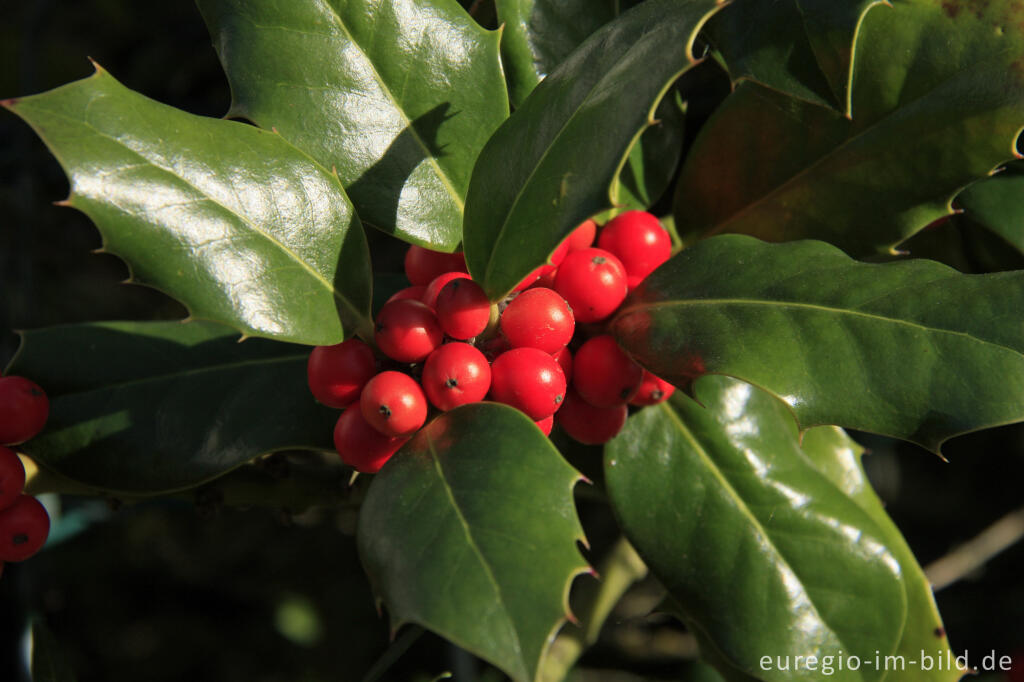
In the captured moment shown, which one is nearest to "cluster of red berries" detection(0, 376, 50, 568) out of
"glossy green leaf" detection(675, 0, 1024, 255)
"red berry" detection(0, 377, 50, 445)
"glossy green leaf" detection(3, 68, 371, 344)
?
"red berry" detection(0, 377, 50, 445)

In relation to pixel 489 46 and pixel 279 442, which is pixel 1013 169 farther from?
pixel 279 442

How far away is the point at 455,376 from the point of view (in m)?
0.95

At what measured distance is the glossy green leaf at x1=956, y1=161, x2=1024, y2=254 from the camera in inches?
50.4

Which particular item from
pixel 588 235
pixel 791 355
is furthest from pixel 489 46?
pixel 791 355

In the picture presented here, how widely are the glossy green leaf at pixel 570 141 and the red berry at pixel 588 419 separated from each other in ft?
0.65

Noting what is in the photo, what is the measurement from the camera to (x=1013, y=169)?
52.6 inches

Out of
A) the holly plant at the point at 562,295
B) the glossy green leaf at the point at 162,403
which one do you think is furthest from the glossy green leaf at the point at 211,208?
the glossy green leaf at the point at 162,403

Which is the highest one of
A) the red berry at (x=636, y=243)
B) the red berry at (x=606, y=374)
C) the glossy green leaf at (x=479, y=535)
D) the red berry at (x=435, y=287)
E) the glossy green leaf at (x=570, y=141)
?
the glossy green leaf at (x=570, y=141)

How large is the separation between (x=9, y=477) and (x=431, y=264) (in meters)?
0.60

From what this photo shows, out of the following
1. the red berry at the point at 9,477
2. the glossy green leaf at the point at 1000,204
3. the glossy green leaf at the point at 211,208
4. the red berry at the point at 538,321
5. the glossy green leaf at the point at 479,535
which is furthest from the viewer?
the glossy green leaf at the point at 1000,204

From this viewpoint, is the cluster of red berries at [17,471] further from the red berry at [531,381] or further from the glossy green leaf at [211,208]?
the red berry at [531,381]

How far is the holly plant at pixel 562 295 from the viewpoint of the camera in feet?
2.87

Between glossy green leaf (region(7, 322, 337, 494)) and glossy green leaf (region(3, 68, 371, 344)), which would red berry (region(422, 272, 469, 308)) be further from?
glossy green leaf (region(7, 322, 337, 494))

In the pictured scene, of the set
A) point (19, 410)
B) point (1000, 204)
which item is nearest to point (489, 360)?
point (19, 410)
